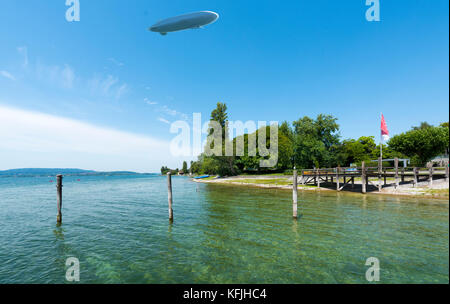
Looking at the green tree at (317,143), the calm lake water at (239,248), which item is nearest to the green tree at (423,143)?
the green tree at (317,143)

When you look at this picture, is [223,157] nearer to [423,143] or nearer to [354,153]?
[354,153]

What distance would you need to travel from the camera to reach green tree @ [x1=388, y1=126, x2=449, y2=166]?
149 ft

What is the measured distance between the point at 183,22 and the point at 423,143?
199 ft

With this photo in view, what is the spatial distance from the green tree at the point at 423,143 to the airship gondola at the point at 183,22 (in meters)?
56.4

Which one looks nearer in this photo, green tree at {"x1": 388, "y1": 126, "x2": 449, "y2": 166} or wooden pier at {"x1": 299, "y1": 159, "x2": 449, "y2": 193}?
wooden pier at {"x1": 299, "y1": 159, "x2": 449, "y2": 193}

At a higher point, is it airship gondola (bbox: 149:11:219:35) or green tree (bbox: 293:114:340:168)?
airship gondola (bbox: 149:11:219:35)

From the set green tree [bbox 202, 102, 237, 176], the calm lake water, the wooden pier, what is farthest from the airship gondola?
green tree [bbox 202, 102, 237, 176]

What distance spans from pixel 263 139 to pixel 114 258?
67.3m

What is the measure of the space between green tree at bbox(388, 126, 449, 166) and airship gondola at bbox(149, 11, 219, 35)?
56441mm

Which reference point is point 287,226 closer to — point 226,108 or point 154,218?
point 154,218

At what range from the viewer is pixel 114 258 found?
374 inches

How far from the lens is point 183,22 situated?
25.0 metres

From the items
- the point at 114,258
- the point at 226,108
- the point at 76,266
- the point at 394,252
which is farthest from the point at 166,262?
the point at 226,108

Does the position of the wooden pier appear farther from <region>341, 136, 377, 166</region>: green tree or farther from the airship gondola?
the airship gondola
